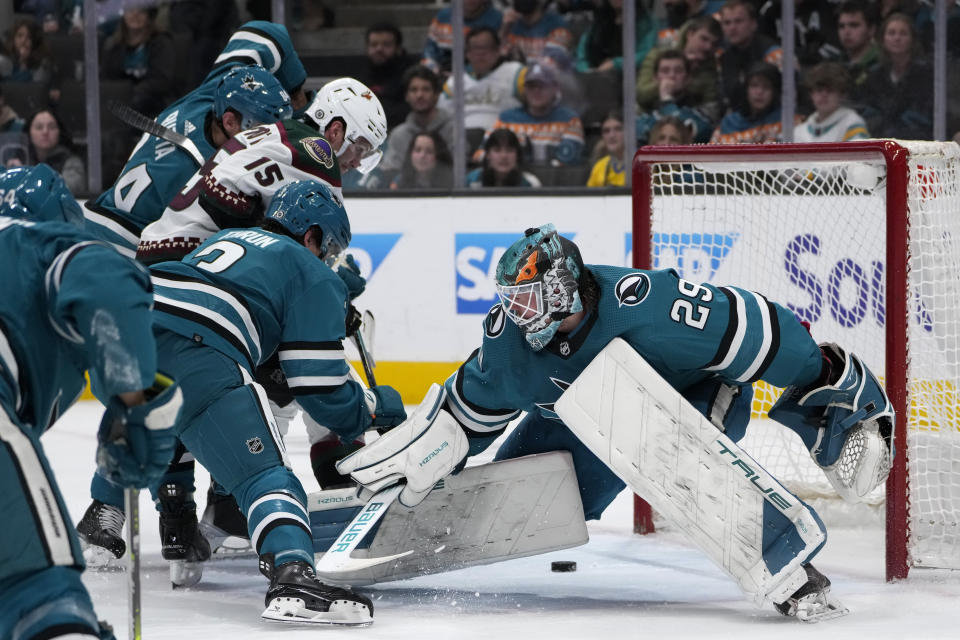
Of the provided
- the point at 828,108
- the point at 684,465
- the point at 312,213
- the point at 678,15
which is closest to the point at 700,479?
the point at 684,465

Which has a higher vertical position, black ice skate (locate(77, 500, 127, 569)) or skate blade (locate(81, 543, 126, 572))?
black ice skate (locate(77, 500, 127, 569))

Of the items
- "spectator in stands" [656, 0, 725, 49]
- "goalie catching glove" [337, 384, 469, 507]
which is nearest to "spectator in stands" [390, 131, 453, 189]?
"spectator in stands" [656, 0, 725, 49]

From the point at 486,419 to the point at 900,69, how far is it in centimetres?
336

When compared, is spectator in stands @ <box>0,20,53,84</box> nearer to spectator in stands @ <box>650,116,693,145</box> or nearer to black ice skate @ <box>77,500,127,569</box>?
spectator in stands @ <box>650,116,693,145</box>

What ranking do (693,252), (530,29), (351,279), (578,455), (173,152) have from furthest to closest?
(530,29)
(693,252)
(351,279)
(173,152)
(578,455)

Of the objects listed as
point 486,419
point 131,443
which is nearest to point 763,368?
point 486,419

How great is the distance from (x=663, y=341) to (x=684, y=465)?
0.83ft

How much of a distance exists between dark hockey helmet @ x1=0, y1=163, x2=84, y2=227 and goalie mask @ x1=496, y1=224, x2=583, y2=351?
38.2 inches

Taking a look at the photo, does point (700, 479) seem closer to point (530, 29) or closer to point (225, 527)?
point (225, 527)

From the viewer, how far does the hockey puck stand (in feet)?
11.6

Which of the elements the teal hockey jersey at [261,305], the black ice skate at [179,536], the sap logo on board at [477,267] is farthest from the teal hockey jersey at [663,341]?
the sap logo on board at [477,267]

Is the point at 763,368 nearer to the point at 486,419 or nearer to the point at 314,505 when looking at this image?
the point at 486,419

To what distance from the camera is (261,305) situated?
309cm

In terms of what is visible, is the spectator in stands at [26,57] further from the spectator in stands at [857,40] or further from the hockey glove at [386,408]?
the hockey glove at [386,408]
